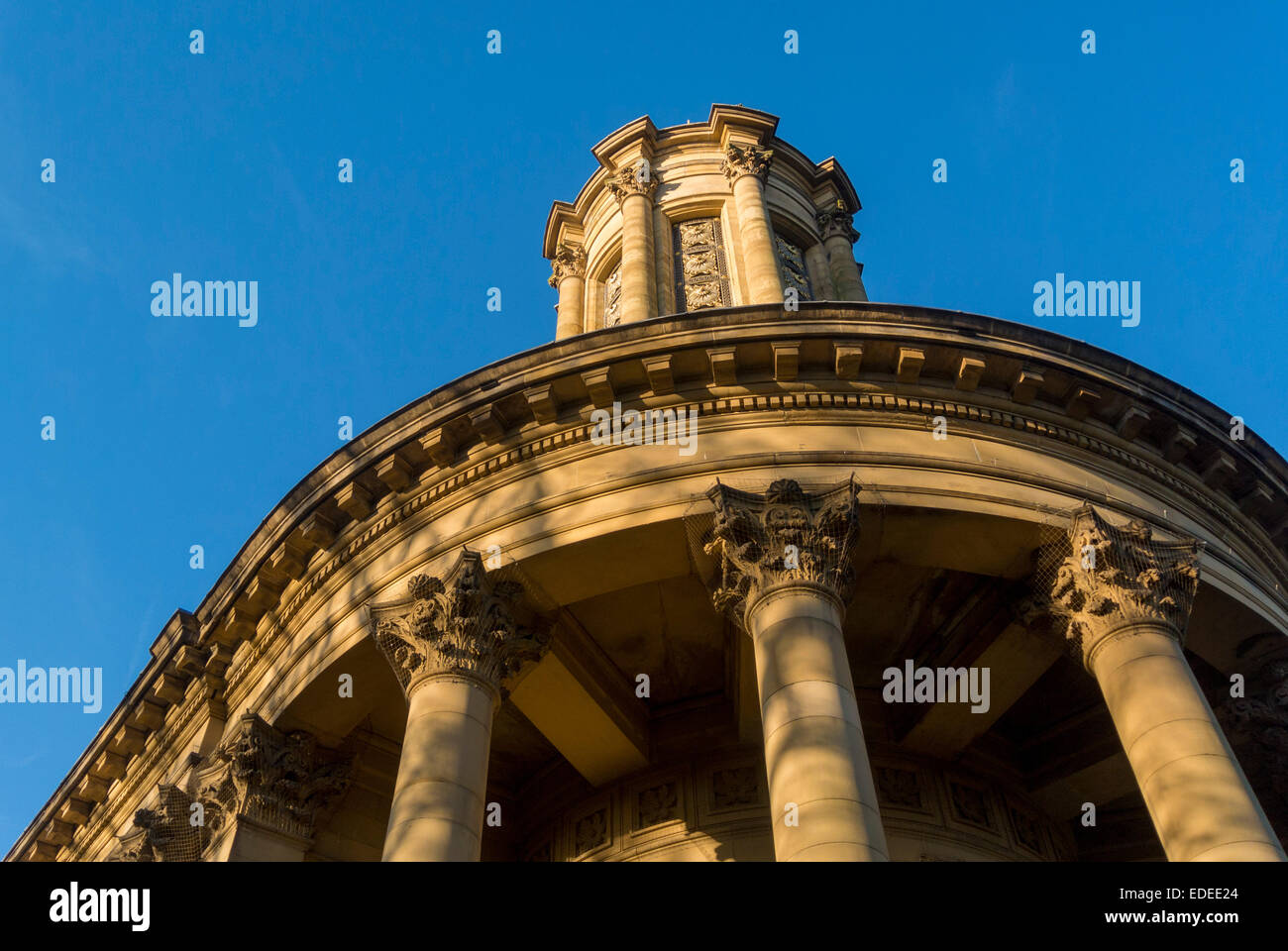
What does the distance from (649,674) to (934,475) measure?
6.79 metres

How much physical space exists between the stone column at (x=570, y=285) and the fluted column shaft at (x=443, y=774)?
1778 cm

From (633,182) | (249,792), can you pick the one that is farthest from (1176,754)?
(633,182)

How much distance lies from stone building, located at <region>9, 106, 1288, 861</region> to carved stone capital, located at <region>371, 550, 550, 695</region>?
0.17 feet

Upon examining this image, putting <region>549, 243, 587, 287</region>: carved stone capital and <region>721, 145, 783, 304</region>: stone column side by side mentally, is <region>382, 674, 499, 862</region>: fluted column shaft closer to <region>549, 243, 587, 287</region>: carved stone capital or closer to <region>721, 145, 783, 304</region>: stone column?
<region>721, 145, 783, 304</region>: stone column

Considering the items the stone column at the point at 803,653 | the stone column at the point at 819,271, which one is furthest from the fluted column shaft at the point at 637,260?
the stone column at the point at 803,653

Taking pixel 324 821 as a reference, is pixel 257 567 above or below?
above

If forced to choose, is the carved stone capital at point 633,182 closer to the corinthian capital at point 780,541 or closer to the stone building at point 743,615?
the stone building at point 743,615

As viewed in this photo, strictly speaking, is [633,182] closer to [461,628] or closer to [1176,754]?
[461,628]

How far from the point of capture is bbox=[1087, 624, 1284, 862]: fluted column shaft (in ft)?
43.7

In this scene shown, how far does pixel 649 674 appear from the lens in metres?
21.2

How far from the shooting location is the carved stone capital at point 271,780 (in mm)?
18312

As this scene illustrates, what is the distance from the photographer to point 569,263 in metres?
35.8
